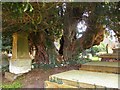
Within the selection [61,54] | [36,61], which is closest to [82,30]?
[61,54]

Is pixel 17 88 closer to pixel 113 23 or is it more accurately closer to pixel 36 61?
pixel 36 61

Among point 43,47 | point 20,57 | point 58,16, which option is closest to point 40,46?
point 43,47

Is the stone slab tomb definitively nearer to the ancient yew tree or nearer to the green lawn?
the green lawn

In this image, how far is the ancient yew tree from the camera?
18.0 feet

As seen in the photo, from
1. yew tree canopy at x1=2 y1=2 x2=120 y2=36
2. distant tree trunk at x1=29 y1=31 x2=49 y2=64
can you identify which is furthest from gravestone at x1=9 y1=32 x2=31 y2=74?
distant tree trunk at x1=29 y1=31 x2=49 y2=64

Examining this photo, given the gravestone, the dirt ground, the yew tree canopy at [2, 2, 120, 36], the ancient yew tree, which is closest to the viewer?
the yew tree canopy at [2, 2, 120, 36]

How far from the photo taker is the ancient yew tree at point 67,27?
5.48m

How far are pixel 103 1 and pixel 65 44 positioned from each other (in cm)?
246

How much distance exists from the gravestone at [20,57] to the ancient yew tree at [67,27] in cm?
28

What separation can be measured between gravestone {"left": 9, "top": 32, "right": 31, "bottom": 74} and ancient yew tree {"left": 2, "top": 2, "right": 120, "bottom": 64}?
28cm

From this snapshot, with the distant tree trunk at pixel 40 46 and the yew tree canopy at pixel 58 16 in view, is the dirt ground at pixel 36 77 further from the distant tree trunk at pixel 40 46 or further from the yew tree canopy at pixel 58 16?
the yew tree canopy at pixel 58 16

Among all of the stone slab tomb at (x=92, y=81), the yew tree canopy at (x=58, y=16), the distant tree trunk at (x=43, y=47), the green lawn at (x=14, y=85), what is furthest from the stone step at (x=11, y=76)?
the stone slab tomb at (x=92, y=81)

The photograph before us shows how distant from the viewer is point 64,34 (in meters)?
7.06

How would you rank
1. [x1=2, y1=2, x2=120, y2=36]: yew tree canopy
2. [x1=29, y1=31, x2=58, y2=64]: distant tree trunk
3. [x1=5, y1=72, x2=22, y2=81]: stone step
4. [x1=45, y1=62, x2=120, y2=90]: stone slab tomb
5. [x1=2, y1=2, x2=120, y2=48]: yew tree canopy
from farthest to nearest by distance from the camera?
[x1=29, y1=31, x2=58, y2=64]: distant tree trunk, [x1=5, y1=72, x2=22, y2=81]: stone step, [x1=2, y1=2, x2=120, y2=48]: yew tree canopy, [x1=2, y1=2, x2=120, y2=36]: yew tree canopy, [x1=45, y1=62, x2=120, y2=90]: stone slab tomb
